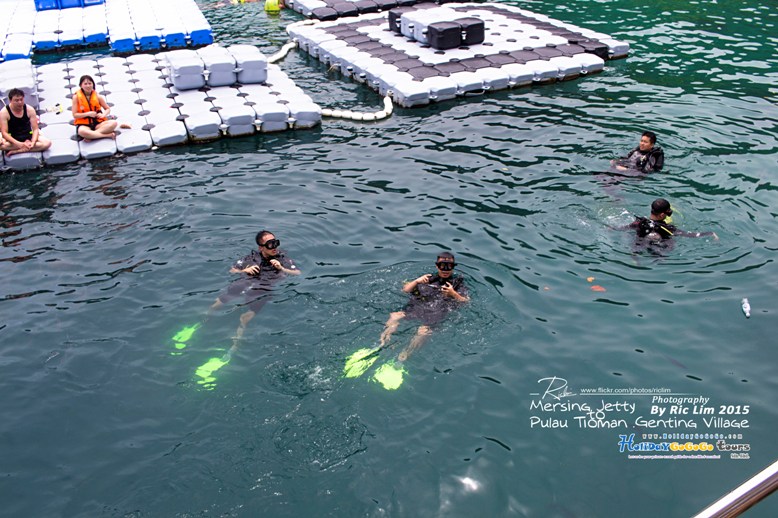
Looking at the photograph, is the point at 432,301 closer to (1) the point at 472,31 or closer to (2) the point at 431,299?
(2) the point at 431,299

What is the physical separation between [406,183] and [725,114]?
29.5ft

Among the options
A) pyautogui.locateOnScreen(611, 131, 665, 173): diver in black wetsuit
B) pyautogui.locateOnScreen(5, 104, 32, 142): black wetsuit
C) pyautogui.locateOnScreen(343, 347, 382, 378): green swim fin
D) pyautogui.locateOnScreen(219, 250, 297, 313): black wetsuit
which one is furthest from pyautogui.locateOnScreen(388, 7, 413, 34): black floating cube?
pyautogui.locateOnScreen(343, 347, 382, 378): green swim fin

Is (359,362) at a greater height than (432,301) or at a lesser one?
lesser

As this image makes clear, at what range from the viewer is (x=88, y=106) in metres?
16.6

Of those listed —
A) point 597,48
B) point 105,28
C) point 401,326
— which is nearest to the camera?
point 401,326

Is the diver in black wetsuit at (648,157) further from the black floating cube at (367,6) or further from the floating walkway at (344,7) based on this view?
the black floating cube at (367,6)

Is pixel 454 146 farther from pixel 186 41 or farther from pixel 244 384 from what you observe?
pixel 186 41

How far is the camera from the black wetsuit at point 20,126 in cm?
1582

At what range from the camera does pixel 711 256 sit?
12156 millimetres

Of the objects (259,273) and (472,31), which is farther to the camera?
Result: (472,31)

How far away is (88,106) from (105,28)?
10656mm

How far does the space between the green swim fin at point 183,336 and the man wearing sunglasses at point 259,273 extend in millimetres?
451

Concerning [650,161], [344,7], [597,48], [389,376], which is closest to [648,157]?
[650,161]
